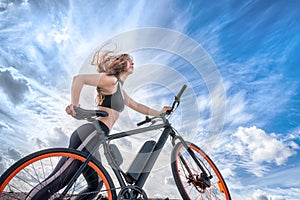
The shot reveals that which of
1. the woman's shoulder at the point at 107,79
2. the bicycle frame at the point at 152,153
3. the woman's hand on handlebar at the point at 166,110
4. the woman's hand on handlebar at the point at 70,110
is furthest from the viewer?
the woman's hand on handlebar at the point at 166,110

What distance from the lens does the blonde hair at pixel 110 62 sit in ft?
10.2

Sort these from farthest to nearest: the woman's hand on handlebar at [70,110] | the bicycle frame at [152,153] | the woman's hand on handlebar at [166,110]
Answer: the woman's hand on handlebar at [166,110] → the bicycle frame at [152,153] → the woman's hand on handlebar at [70,110]

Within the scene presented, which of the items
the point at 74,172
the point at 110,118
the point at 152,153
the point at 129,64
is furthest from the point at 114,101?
the point at 74,172

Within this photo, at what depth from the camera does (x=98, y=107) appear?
9.79 feet

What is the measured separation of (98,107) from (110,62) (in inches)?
21.0

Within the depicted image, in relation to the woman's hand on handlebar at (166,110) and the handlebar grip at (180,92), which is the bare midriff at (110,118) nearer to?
the woman's hand on handlebar at (166,110)

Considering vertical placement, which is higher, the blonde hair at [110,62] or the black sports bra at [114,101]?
the blonde hair at [110,62]

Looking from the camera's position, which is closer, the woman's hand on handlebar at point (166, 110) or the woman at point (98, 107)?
the woman at point (98, 107)

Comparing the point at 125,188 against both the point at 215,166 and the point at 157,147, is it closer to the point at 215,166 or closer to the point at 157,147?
the point at 157,147

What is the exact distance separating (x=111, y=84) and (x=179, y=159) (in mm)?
1116

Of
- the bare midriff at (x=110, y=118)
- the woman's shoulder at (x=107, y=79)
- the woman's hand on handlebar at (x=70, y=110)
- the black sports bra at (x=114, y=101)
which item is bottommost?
the woman's hand on handlebar at (x=70, y=110)

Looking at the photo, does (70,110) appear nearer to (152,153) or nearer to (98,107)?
(98,107)

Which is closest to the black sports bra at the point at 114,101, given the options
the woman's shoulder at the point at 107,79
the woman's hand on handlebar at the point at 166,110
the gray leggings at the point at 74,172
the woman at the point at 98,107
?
the woman at the point at 98,107

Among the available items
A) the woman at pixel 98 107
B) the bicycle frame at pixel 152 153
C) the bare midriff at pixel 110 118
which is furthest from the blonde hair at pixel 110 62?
the bicycle frame at pixel 152 153
